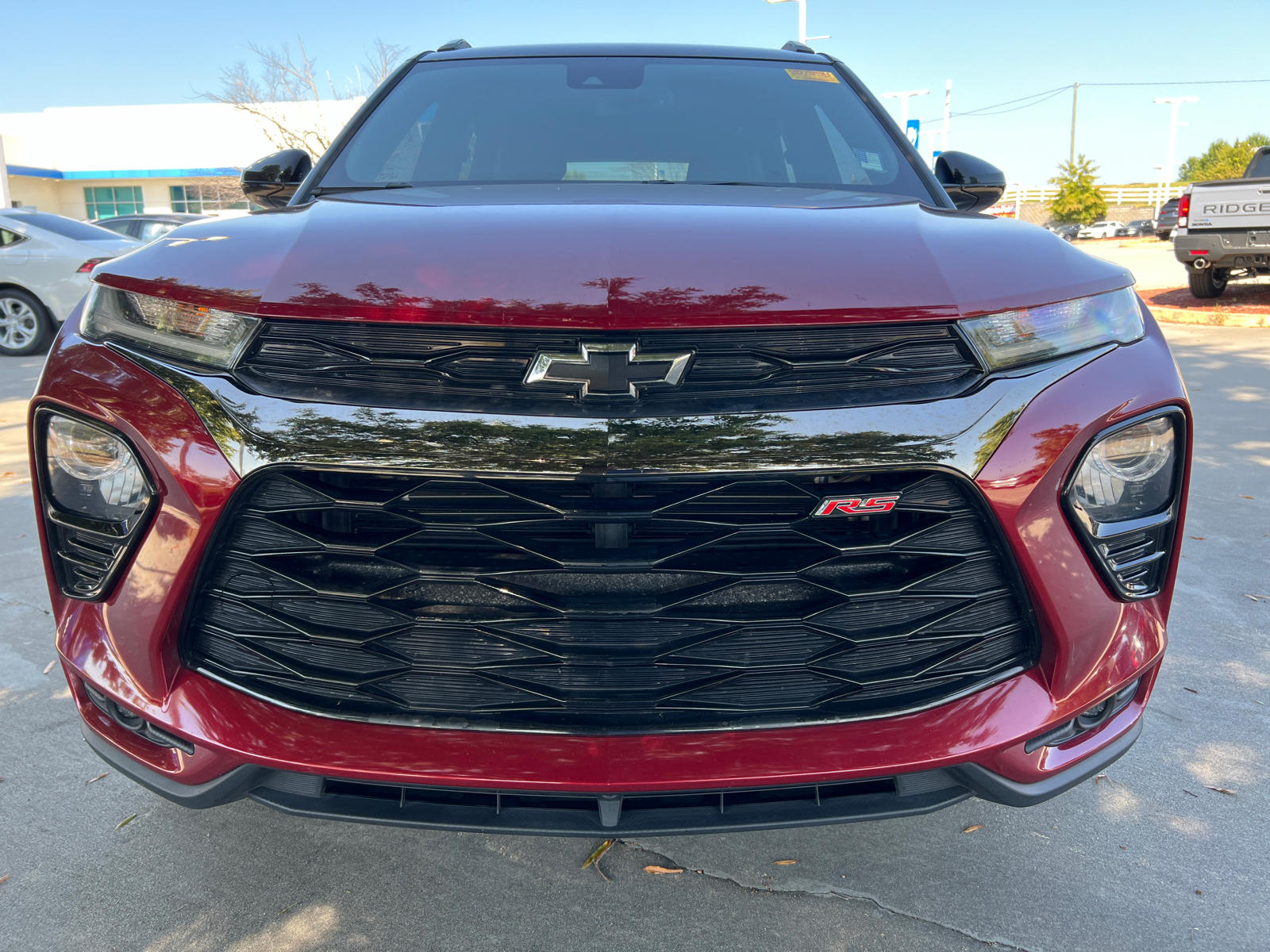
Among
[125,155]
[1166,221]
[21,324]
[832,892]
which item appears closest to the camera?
[832,892]

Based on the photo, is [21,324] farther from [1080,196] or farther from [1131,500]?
[1080,196]

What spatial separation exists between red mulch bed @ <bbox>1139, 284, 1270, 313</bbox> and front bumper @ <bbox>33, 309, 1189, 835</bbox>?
11663 mm

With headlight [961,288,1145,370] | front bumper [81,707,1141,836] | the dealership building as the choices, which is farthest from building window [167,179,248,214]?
headlight [961,288,1145,370]

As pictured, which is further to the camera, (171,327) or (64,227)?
(64,227)

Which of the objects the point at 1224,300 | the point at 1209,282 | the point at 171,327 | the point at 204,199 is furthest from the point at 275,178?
the point at 204,199

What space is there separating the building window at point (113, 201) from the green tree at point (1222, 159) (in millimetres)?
53265

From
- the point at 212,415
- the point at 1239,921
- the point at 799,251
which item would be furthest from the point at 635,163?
the point at 1239,921

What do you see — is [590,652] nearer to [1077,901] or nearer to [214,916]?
[214,916]

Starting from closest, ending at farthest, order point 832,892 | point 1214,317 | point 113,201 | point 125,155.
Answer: point 832,892
point 1214,317
point 125,155
point 113,201

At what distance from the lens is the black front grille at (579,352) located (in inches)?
55.9

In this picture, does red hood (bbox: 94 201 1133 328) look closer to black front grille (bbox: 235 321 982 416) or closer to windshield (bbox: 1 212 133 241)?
black front grille (bbox: 235 321 982 416)

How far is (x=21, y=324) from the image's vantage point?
9.55m

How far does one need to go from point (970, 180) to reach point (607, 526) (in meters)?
1.95

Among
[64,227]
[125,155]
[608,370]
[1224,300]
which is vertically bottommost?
[1224,300]
